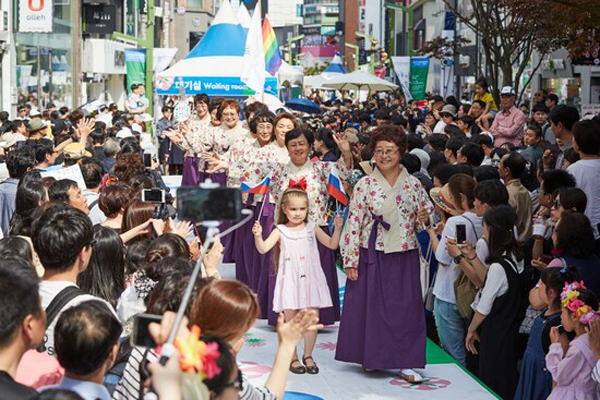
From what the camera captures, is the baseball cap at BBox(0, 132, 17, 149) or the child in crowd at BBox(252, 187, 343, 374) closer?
the child in crowd at BBox(252, 187, 343, 374)

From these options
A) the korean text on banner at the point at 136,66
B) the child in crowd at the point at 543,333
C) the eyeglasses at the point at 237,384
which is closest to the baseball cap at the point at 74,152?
the child in crowd at the point at 543,333

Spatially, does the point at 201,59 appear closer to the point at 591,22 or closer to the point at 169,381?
the point at 591,22

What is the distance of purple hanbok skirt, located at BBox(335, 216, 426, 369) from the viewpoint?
24.6ft

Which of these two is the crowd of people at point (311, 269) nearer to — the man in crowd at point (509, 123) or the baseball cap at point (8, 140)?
the man in crowd at point (509, 123)

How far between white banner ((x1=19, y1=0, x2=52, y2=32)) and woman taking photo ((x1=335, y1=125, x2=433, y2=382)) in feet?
59.9

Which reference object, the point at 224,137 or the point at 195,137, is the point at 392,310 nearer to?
the point at 224,137

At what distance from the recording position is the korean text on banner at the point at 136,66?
89.4ft

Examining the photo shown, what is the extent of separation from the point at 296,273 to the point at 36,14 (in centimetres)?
1818

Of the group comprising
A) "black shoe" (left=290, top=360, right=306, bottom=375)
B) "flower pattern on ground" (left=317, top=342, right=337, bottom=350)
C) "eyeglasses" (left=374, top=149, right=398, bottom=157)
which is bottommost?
"flower pattern on ground" (left=317, top=342, right=337, bottom=350)

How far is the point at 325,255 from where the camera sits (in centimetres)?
884

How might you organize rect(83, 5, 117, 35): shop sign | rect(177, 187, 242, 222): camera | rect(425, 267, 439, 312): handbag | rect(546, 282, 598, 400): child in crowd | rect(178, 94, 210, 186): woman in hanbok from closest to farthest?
rect(177, 187, 242, 222): camera < rect(546, 282, 598, 400): child in crowd < rect(425, 267, 439, 312): handbag < rect(178, 94, 210, 186): woman in hanbok < rect(83, 5, 117, 35): shop sign

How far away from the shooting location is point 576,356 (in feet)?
19.0

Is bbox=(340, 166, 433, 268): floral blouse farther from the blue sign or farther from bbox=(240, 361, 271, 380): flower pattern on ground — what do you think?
the blue sign

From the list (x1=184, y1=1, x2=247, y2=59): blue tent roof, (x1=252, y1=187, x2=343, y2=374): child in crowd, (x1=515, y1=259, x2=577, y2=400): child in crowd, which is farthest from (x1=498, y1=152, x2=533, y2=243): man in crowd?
(x1=184, y1=1, x2=247, y2=59): blue tent roof
